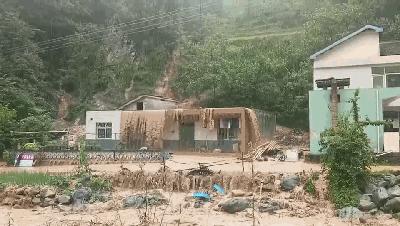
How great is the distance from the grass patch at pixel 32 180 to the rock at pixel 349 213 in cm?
1131

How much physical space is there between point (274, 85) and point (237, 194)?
63.4 feet

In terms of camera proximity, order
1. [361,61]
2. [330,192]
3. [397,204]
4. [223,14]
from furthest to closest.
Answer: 1. [223,14]
2. [361,61]
3. [330,192]
4. [397,204]

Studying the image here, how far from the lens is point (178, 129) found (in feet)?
99.7

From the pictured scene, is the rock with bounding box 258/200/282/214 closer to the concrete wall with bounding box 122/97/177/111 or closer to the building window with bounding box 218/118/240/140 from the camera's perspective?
the building window with bounding box 218/118/240/140

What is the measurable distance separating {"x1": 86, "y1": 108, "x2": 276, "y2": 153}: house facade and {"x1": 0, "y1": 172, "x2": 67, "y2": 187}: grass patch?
885 centimetres

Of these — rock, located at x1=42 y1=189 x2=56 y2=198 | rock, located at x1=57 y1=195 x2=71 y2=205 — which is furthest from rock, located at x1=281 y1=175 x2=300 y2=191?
rock, located at x1=42 y1=189 x2=56 y2=198

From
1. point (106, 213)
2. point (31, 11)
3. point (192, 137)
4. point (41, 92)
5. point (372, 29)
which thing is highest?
point (31, 11)

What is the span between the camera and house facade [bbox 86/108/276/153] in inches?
1103

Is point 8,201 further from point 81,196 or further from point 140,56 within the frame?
point 140,56

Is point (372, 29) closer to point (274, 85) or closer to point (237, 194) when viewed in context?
point (274, 85)

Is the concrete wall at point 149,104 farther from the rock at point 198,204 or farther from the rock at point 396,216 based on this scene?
the rock at point 396,216

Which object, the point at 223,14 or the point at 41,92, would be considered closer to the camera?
Answer: the point at 41,92

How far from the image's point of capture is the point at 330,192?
16.1 metres

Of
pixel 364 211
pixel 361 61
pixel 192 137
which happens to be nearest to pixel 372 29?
pixel 361 61
